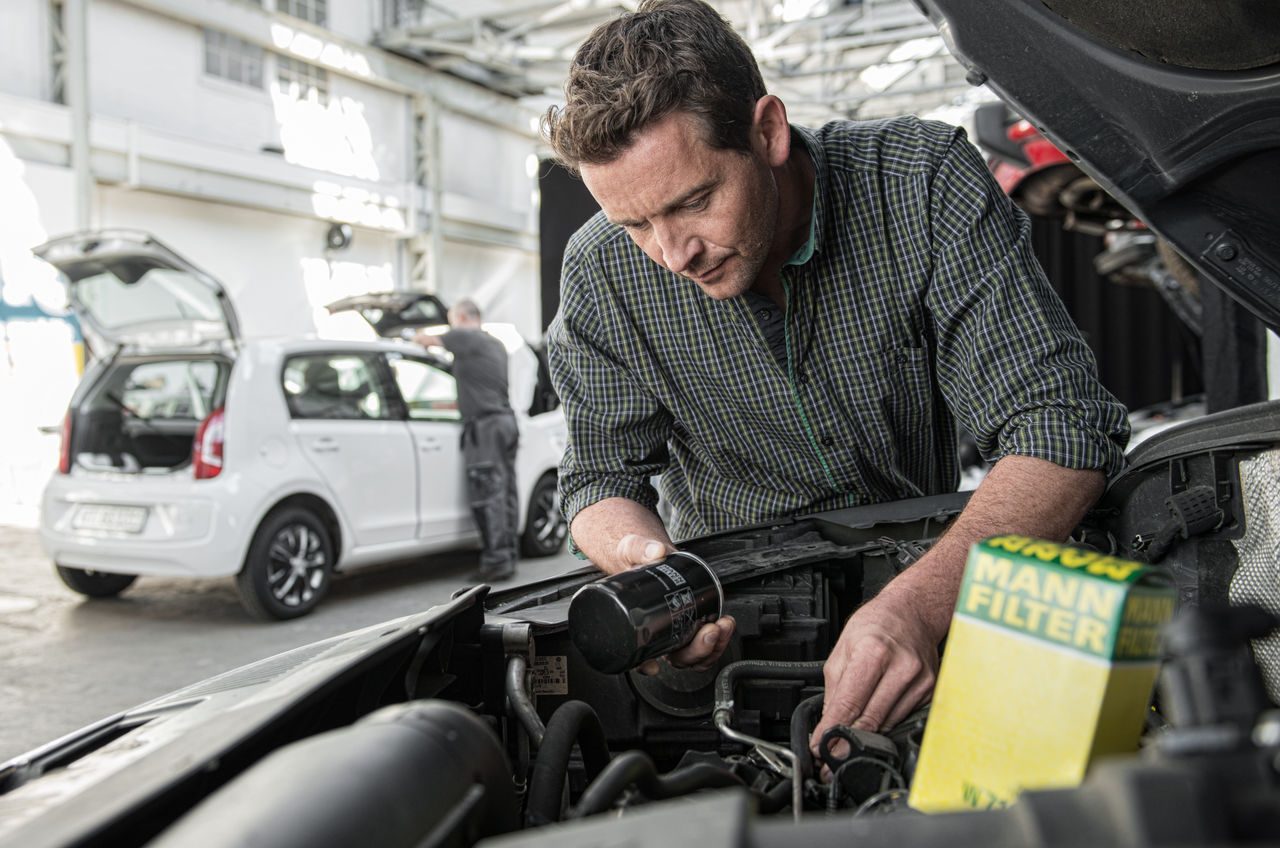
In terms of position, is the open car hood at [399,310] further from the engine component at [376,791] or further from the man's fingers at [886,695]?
the engine component at [376,791]

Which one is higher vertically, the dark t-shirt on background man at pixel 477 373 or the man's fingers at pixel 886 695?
the dark t-shirt on background man at pixel 477 373

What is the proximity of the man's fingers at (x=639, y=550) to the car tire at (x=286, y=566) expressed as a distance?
4.04m

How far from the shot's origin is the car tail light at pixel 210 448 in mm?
5109

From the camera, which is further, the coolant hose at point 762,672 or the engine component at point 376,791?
the coolant hose at point 762,672

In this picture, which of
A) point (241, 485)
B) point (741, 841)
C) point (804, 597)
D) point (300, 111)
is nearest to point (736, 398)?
point (804, 597)

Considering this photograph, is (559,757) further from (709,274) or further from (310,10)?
(310,10)

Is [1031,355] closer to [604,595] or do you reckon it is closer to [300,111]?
[604,595]

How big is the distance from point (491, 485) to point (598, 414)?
14.2 ft

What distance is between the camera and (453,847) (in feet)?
2.60

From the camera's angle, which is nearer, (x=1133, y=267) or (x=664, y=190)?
(x=664, y=190)

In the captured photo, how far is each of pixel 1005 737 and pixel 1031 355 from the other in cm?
92

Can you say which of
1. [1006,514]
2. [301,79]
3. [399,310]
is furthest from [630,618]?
[301,79]

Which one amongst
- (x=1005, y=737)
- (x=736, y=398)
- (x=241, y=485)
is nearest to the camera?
(x=1005, y=737)

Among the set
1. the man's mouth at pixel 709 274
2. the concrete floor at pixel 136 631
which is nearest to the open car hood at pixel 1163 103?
the man's mouth at pixel 709 274
